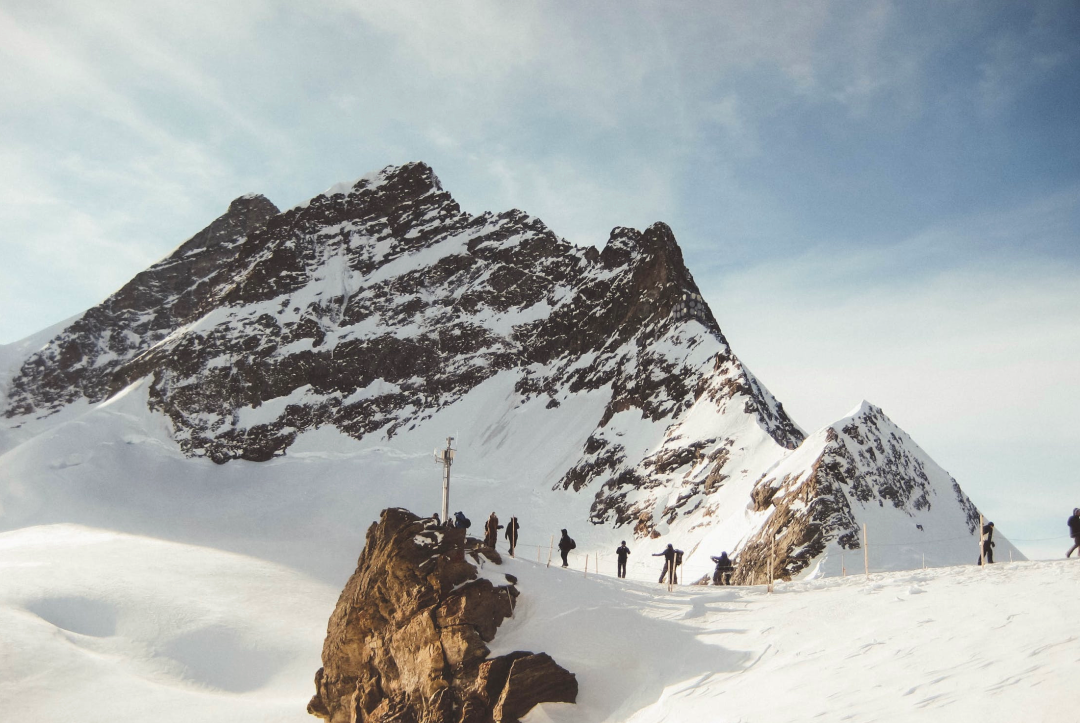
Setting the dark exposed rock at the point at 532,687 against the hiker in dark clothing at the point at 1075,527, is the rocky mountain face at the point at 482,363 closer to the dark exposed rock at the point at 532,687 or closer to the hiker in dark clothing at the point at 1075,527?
the hiker in dark clothing at the point at 1075,527

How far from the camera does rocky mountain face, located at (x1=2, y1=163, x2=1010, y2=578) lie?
38.4m

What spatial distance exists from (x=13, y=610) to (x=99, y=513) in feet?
106

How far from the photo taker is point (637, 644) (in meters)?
19.0

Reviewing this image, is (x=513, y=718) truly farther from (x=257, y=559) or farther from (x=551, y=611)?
(x=257, y=559)

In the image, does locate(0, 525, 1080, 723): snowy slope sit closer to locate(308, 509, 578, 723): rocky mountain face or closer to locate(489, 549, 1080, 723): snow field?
locate(489, 549, 1080, 723): snow field

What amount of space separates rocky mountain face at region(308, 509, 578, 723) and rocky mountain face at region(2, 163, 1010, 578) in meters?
14.8

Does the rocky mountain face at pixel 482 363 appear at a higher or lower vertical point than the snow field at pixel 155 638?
higher

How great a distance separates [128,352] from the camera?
116625 millimetres

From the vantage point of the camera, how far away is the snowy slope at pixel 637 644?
1212cm

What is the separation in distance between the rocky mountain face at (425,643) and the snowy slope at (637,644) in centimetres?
64

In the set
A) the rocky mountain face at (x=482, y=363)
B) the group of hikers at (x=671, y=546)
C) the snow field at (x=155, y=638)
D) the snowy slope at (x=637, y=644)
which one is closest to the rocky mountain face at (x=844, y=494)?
the rocky mountain face at (x=482, y=363)

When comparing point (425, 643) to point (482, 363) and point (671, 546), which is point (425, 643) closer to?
point (671, 546)

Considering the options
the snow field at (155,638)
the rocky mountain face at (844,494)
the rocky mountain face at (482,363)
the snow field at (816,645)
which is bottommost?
the snow field at (155,638)

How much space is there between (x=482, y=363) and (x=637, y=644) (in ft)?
221
